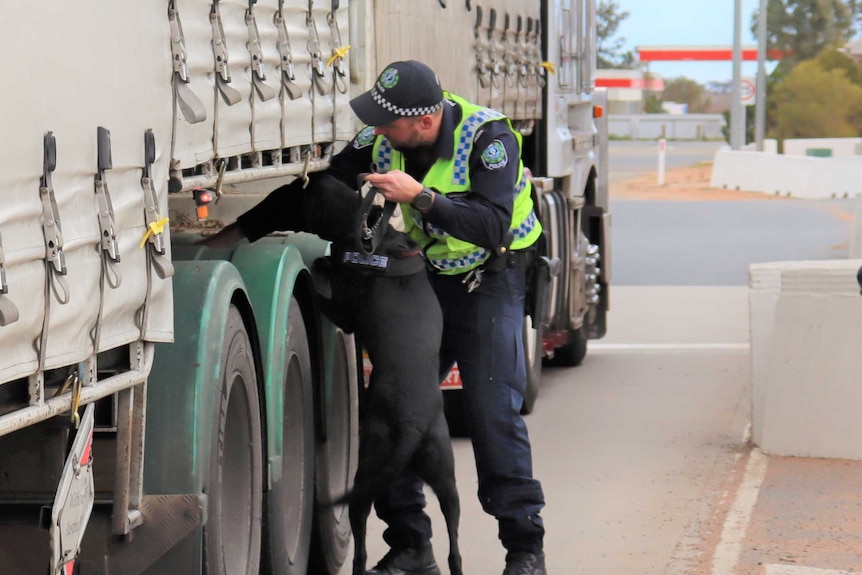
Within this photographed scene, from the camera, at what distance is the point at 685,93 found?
120625 mm

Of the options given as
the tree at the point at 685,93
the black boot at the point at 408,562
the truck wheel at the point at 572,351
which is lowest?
the tree at the point at 685,93

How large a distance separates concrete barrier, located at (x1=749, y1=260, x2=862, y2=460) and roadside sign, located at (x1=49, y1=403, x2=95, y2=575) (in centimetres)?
557

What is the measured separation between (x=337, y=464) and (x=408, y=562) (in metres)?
0.58

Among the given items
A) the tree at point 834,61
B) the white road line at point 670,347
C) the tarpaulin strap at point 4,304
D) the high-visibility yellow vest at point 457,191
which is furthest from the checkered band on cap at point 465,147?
the tree at point 834,61

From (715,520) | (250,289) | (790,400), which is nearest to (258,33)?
(250,289)

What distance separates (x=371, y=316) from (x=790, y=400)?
3.68 metres

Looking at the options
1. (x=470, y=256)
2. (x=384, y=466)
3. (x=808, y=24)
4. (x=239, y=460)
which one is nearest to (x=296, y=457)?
(x=384, y=466)

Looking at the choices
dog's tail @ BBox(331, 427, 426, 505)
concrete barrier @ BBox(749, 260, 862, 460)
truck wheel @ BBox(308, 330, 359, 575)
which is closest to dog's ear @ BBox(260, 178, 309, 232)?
truck wheel @ BBox(308, 330, 359, 575)

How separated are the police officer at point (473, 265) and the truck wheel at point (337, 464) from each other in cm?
28

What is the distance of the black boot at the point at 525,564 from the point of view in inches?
234

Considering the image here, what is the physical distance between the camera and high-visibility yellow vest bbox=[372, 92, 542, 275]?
573 centimetres

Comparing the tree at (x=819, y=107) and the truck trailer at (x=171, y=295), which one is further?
the tree at (x=819, y=107)

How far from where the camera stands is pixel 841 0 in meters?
93.4

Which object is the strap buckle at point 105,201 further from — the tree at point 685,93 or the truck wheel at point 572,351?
the tree at point 685,93
